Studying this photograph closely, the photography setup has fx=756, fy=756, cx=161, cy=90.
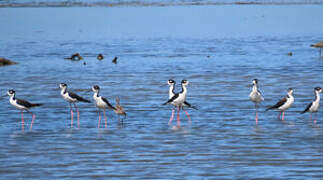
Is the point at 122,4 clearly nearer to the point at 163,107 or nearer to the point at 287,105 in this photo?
the point at 163,107

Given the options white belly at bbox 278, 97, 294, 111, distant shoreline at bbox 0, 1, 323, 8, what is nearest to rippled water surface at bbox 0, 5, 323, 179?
white belly at bbox 278, 97, 294, 111

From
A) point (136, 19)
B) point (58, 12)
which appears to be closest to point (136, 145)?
point (136, 19)

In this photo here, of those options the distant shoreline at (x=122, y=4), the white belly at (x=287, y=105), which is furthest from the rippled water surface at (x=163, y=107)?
the distant shoreline at (x=122, y=4)

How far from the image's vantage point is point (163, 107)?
2205 centimetres

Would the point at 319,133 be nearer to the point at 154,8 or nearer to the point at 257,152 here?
the point at 257,152

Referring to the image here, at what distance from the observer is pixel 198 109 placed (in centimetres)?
2147

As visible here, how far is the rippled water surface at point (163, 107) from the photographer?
563 inches

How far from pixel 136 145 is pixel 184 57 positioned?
875 inches

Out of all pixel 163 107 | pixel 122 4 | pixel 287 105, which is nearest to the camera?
pixel 287 105

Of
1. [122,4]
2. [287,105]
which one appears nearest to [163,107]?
[287,105]

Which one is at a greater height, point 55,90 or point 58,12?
point 58,12

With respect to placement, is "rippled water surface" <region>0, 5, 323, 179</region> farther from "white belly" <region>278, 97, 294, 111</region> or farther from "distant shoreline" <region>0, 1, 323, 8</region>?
"distant shoreline" <region>0, 1, 323, 8</region>

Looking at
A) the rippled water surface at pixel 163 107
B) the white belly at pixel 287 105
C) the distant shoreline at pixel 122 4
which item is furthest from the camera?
the distant shoreline at pixel 122 4

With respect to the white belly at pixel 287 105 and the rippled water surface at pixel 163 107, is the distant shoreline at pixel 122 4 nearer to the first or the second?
the rippled water surface at pixel 163 107
